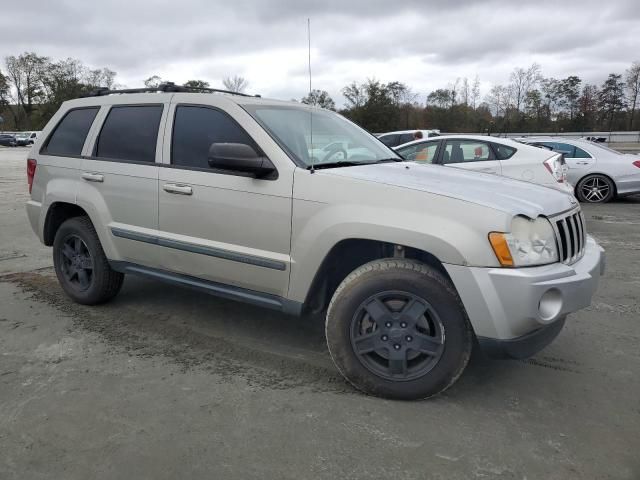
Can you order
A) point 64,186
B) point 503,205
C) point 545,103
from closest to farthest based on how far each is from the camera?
point 503,205, point 64,186, point 545,103

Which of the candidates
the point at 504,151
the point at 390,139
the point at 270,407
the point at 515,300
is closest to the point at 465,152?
the point at 504,151

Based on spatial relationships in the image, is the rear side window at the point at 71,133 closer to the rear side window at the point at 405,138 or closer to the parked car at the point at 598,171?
the parked car at the point at 598,171

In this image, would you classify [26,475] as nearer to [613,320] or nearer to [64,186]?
[64,186]

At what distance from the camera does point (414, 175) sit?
3.34m

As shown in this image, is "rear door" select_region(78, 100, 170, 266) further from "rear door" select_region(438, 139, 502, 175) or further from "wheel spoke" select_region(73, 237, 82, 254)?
"rear door" select_region(438, 139, 502, 175)

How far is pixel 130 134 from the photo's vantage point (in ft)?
13.9

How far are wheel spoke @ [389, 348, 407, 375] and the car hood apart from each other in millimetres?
914

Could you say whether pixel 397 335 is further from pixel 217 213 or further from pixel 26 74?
pixel 26 74

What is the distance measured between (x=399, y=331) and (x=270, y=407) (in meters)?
0.83

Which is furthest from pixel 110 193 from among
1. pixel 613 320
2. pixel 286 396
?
pixel 613 320

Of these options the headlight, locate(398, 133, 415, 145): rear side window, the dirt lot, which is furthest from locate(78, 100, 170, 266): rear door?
locate(398, 133, 415, 145): rear side window

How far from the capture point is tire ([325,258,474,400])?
113 inches

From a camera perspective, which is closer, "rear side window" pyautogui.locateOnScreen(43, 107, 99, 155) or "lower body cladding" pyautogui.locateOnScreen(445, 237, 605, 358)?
"lower body cladding" pyautogui.locateOnScreen(445, 237, 605, 358)

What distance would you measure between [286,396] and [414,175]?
1540mm
